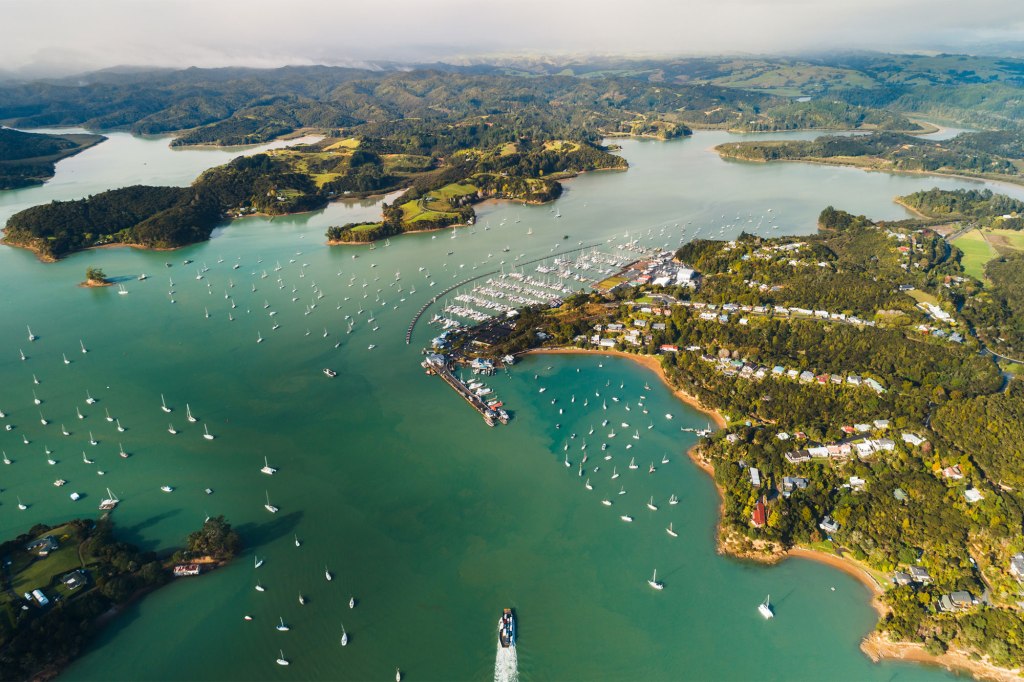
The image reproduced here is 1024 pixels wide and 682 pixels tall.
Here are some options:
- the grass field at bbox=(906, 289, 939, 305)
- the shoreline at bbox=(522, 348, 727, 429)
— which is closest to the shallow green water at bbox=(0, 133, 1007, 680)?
the shoreline at bbox=(522, 348, 727, 429)

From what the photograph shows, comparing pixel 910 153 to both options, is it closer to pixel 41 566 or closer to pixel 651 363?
pixel 651 363

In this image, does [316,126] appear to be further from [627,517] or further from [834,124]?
[627,517]

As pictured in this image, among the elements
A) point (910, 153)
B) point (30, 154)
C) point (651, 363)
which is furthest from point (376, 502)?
point (910, 153)

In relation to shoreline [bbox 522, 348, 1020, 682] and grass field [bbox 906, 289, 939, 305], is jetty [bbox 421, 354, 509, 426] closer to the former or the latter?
shoreline [bbox 522, 348, 1020, 682]

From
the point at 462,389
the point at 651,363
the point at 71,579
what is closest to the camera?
the point at 71,579

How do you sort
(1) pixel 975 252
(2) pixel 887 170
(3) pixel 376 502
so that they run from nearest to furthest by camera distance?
(3) pixel 376 502
(1) pixel 975 252
(2) pixel 887 170

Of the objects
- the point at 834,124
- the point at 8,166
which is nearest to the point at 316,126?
the point at 8,166

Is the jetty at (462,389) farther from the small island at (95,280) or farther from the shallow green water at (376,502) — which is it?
the small island at (95,280)
